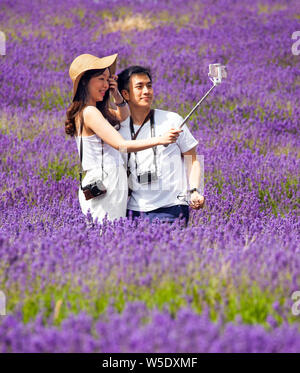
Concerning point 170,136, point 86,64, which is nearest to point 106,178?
point 170,136

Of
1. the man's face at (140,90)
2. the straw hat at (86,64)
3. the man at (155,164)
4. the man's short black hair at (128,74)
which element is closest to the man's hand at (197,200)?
the man at (155,164)

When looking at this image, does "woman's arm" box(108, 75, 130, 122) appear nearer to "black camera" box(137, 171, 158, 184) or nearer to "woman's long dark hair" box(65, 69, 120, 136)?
"woman's long dark hair" box(65, 69, 120, 136)

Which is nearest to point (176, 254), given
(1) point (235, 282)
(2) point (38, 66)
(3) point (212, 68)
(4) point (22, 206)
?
(1) point (235, 282)

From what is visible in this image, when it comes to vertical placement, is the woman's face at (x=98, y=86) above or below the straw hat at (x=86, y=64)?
below

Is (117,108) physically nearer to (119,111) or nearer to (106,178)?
(119,111)

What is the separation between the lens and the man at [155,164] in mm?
3447

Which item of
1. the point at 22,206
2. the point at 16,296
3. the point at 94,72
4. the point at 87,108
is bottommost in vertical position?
the point at 22,206

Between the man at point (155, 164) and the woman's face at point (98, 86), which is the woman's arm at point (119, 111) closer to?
the man at point (155, 164)

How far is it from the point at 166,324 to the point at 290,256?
2.69ft

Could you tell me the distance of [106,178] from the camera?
3291mm

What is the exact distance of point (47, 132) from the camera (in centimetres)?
588

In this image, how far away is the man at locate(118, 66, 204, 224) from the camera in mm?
3447

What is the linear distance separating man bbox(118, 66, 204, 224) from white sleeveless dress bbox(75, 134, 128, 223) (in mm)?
107
